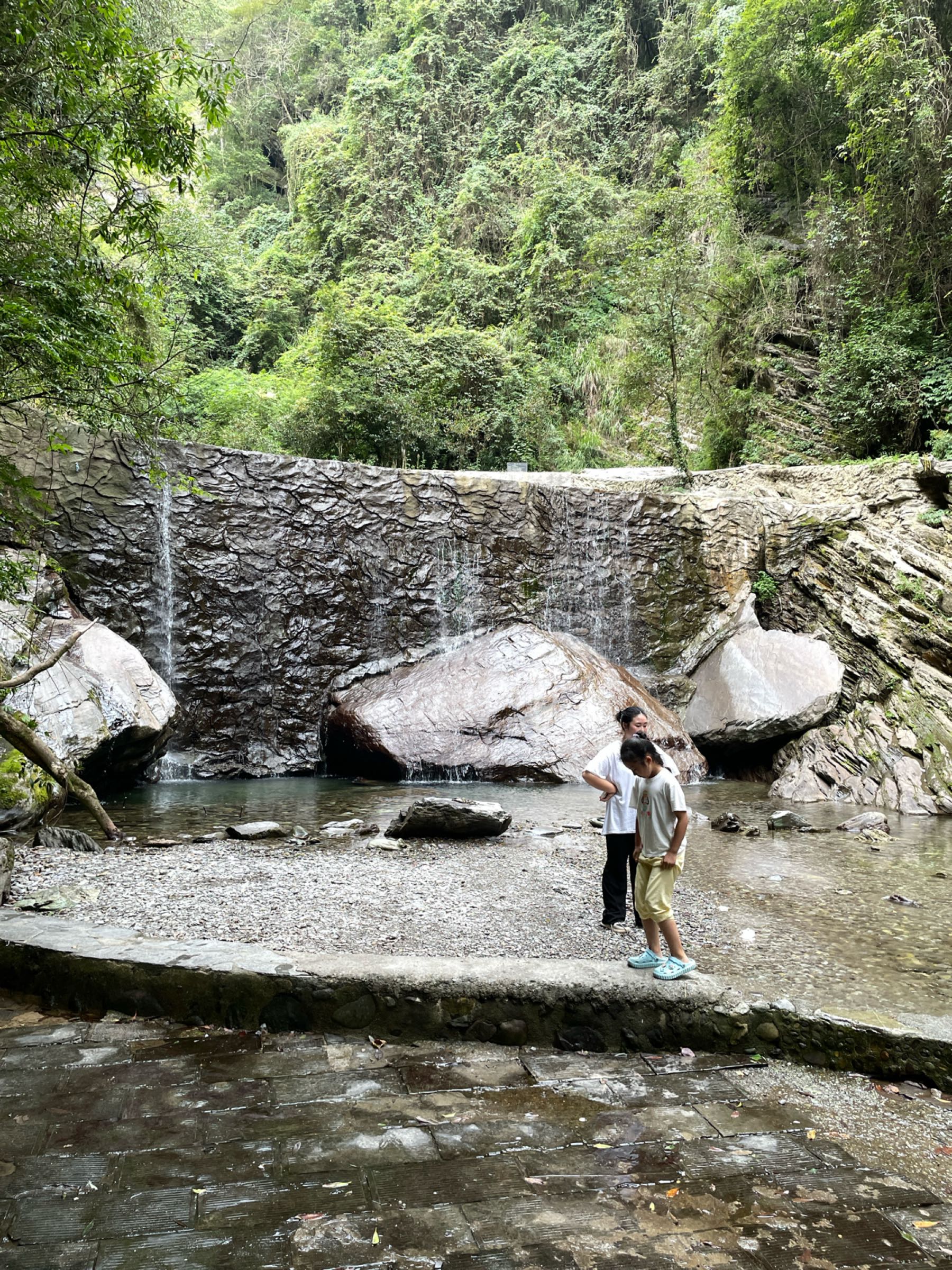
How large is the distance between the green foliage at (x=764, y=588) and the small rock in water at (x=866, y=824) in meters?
6.70

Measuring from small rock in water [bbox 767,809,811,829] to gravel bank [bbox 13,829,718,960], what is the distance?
240 centimetres

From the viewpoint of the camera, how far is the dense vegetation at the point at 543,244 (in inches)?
264

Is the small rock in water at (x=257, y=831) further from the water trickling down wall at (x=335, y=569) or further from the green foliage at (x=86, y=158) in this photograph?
the water trickling down wall at (x=335, y=569)

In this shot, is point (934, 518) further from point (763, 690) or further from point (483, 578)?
point (483, 578)

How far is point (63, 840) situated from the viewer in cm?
703

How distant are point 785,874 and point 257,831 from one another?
4766 mm

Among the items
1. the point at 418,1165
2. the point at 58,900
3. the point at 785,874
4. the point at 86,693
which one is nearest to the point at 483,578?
the point at 86,693

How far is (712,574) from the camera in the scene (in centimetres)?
1536

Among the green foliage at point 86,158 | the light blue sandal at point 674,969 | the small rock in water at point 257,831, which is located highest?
the green foliage at point 86,158

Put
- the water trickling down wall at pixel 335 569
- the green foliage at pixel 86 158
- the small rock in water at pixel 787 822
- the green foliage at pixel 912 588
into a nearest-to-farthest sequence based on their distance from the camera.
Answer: the green foliage at pixel 86 158 → the small rock in water at pixel 787 822 → the green foliage at pixel 912 588 → the water trickling down wall at pixel 335 569

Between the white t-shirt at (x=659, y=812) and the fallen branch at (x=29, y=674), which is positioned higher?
the fallen branch at (x=29, y=674)

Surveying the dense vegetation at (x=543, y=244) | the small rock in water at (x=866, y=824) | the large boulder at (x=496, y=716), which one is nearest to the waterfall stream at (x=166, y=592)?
the dense vegetation at (x=543, y=244)

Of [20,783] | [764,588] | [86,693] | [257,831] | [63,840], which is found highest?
[764,588]

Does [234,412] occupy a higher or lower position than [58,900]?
higher
